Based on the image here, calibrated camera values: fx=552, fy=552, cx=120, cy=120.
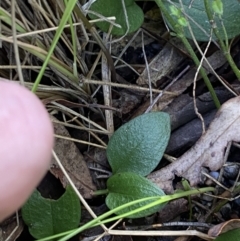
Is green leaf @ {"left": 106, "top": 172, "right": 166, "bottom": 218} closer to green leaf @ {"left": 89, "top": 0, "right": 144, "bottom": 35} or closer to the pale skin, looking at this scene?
green leaf @ {"left": 89, "top": 0, "right": 144, "bottom": 35}

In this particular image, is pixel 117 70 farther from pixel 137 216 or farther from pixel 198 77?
pixel 137 216

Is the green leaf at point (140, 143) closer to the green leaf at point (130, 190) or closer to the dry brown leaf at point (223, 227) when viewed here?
the green leaf at point (130, 190)

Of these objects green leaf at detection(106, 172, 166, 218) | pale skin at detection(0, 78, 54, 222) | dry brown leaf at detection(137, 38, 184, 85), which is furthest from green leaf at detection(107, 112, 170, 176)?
pale skin at detection(0, 78, 54, 222)

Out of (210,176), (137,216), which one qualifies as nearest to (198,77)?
(210,176)

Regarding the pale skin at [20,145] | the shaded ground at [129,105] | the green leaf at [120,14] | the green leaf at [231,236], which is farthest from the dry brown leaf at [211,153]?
the pale skin at [20,145]

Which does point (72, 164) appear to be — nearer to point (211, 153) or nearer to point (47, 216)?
point (47, 216)
